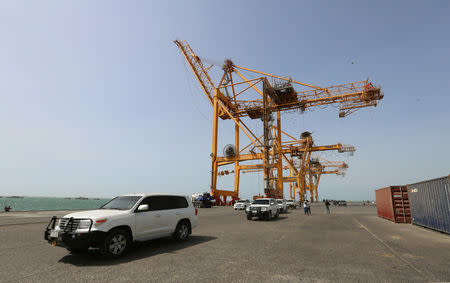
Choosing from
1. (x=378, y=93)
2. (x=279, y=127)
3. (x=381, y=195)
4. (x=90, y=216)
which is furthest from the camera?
(x=279, y=127)

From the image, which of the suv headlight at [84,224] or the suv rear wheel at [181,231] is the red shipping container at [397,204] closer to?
the suv rear wheel at [181,231]

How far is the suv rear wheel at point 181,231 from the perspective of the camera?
866cm

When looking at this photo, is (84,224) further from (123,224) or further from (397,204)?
(397,204)

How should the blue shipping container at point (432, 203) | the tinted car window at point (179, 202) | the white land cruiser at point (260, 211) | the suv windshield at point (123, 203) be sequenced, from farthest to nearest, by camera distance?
the white land cruiser at point (260, 211) < the blue shipping container at point (432, 203) < the tinted car window at point (179, 202) < the suv windshield at point (123, 203)

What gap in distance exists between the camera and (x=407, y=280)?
4.84 metres

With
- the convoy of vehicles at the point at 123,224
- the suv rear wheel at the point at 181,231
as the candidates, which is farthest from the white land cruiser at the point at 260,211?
the suv rear wheel at the point at 181,231

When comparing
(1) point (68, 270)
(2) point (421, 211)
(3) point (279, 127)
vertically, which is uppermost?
(3) point (279, 127)

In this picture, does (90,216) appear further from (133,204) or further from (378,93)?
(378,93)

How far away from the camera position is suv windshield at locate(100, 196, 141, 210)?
7.51 meters

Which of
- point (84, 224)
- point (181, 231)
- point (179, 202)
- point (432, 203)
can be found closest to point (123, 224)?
point (84, 224)

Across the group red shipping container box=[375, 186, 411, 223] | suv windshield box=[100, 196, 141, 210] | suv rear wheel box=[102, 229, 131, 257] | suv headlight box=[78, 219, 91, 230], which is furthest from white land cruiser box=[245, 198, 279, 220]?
suv headlight box=[78, 219, 91, 230]

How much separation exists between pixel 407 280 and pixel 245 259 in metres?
A: 3.57

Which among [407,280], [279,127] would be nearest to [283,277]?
[407,280]

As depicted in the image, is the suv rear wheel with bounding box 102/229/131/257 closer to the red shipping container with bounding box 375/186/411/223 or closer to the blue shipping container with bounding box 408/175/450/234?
the blue shipping container with bounding box 408/175/450/234
